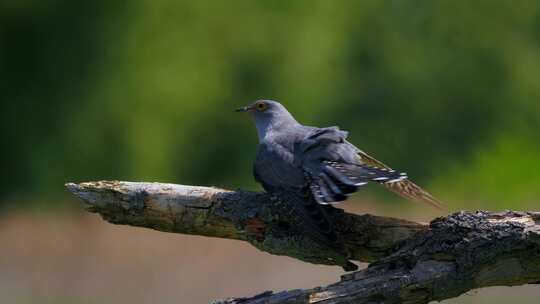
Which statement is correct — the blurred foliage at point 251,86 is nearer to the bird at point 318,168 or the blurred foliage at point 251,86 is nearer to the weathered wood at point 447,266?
the bird at point 318,168

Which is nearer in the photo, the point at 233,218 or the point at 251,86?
the point at 233,218

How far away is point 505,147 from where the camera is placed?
1128 centimetres

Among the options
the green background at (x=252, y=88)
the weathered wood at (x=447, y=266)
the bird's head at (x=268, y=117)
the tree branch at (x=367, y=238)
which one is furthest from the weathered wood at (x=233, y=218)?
the green background at (x=252, y=88)

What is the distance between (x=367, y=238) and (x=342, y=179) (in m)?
0.28

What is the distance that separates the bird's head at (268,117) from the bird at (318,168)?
14 cm

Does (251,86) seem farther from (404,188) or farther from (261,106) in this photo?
(404,188)

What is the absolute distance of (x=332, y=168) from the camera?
4.72 m

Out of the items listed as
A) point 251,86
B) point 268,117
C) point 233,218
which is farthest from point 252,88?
point 233,218

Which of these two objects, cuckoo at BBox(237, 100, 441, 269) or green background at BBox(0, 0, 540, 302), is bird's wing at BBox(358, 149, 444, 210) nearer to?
cuckoo at BBox(237, 100, 441, 269)

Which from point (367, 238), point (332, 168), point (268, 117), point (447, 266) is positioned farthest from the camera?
point (268, 117)

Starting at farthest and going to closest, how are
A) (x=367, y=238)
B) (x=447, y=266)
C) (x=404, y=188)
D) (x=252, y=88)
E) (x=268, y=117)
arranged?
1. (x=252, y=88)
2. (x=268, y=117)
3. (x=404, y=188)
4. (x=367, y=238)
5. (x=447, y=266)

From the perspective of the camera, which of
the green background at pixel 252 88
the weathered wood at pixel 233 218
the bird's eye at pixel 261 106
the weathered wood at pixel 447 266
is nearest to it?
the weathered wood at pixel 447 266

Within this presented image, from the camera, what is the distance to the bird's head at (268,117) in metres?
5.71

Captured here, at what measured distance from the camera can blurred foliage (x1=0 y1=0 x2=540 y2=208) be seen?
421 inches
